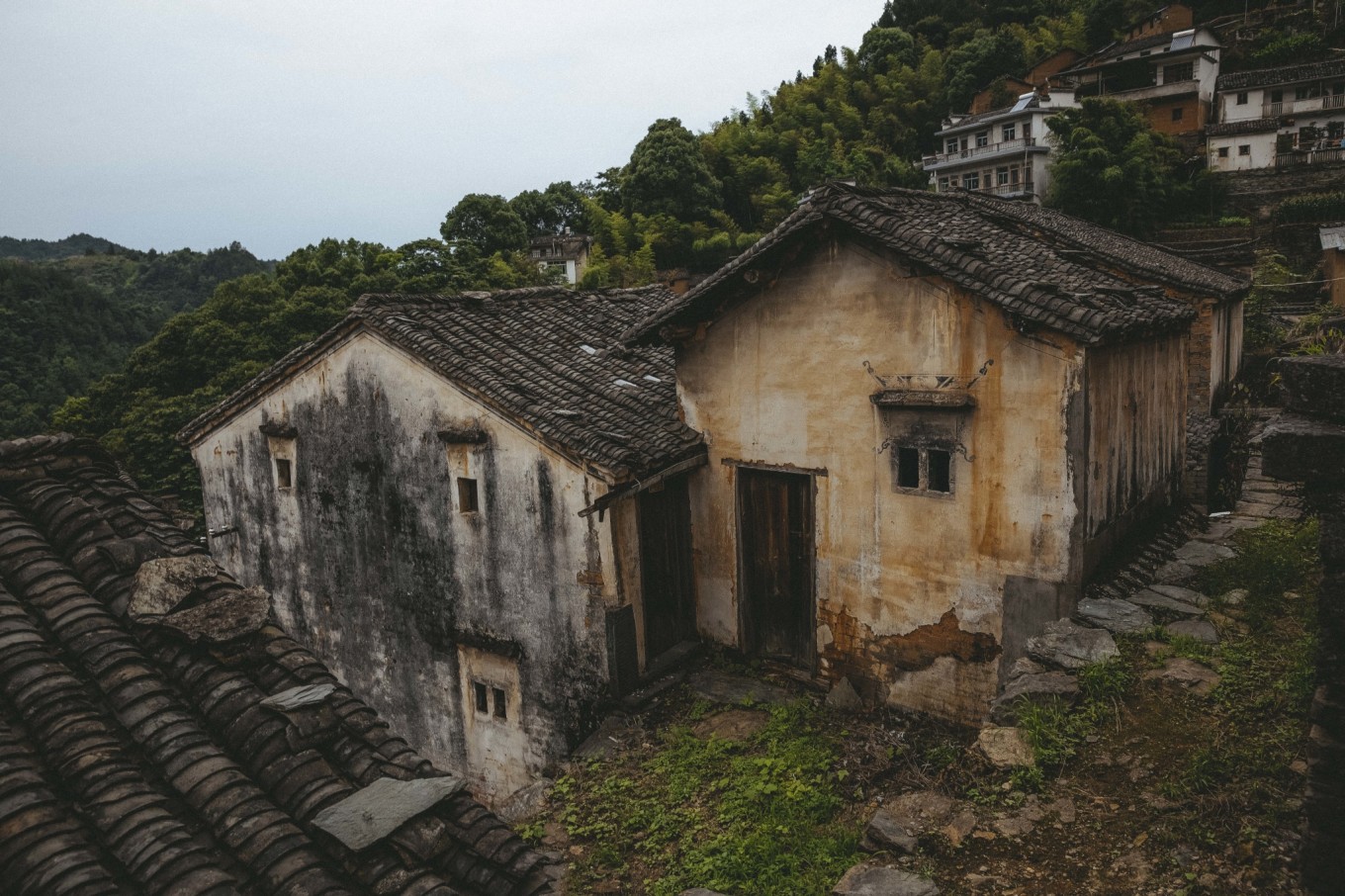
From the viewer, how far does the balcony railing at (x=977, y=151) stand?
141 feet

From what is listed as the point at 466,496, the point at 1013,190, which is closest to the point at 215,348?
the point at 466,496

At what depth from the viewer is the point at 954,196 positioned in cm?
1256

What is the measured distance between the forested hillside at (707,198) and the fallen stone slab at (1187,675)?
27.6 m

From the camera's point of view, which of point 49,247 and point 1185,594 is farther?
point 49,247

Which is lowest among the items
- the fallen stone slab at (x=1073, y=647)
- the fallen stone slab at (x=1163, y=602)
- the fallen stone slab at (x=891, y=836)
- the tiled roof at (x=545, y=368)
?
the fallen stone slab at (x=891, y=836)

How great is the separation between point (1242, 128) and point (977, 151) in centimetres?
1183

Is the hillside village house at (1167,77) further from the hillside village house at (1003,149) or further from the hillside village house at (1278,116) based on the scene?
the hillside village house at (1003,149)

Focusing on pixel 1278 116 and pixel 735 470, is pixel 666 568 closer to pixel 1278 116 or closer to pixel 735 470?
pixel 735 470

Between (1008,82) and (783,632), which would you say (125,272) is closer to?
(1008,82)

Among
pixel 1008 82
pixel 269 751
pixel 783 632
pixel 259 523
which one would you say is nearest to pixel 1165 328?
pixel 783 632

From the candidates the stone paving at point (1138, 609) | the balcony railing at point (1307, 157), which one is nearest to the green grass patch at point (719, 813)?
the stone paving at point (1138, 609)

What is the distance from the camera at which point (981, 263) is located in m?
8.18

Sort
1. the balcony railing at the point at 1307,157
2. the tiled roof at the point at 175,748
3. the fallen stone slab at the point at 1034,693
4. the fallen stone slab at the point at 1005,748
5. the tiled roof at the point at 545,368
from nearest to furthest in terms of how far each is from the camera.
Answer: the tiled roof at the point at 175,748 → the fallen stone slab at the point at 1005,748 → the fallen stone slab at the point at 1034,693 → the tiled roof at the point at 545,368 → the balcony railing at the point at 1307,157

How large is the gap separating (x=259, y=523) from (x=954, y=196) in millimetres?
12038
